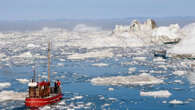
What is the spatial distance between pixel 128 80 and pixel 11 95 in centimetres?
1235

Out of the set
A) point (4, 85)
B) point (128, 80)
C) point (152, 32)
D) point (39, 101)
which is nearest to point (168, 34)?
point (152, 32)

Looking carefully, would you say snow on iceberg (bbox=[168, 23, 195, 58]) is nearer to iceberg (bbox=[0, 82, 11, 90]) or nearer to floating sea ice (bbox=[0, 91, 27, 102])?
iceberg (bbox=[0, 82, 11, 90])

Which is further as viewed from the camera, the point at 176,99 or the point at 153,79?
the point at 153,79

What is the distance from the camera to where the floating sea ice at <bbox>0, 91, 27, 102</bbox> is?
32594 mm

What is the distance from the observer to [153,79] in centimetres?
4056

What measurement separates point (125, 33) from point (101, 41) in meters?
5.87

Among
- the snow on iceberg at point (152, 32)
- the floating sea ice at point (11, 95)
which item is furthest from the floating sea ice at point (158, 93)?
the snow on iceberg at point (152, 32)

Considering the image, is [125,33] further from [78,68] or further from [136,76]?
[136,76]

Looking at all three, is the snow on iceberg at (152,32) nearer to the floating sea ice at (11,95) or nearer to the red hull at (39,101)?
the floating sea ice at (11,95)

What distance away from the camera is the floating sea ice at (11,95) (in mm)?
32594

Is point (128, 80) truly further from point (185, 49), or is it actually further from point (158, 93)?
point (185, 49)

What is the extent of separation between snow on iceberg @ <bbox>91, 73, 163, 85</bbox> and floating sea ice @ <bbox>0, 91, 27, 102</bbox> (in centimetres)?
837

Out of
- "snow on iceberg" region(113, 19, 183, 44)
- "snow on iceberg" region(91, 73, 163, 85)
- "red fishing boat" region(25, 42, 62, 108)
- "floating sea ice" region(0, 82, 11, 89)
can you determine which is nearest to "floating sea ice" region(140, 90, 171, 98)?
"snow on iceberg" region(91, 73, 163, 85)

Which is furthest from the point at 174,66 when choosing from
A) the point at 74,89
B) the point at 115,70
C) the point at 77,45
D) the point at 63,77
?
the point at 77,45
